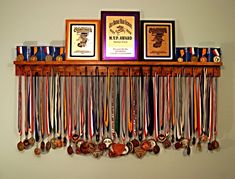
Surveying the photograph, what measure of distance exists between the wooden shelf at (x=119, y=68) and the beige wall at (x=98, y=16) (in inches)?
6.2

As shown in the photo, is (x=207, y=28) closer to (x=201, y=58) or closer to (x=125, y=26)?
(x=201, y=58)

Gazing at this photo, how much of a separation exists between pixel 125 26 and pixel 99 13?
0.22 meters

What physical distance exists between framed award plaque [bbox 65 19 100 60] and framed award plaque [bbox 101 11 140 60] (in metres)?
0.05

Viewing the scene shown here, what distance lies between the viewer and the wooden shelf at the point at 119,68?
2.22 metres

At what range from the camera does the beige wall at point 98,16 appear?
2266 mm

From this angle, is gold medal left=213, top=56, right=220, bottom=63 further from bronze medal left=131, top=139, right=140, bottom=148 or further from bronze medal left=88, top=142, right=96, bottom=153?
bronze medal left=88, top=142, right=96, bottom=153

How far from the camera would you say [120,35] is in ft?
7.50

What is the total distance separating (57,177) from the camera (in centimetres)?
226

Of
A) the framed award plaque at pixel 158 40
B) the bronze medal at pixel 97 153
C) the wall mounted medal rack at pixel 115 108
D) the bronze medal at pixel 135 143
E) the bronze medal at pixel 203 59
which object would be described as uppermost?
the framed award plaque at pixel 158 40

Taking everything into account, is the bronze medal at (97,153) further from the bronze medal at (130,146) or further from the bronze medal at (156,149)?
the bronze medal at (156,149)

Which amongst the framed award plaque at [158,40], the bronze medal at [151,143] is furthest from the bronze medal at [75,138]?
the framed award plaque at [158,40]

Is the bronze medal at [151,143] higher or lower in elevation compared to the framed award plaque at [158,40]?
lower

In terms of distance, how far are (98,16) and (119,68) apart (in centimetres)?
42

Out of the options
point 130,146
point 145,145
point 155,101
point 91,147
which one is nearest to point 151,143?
point 145,145
